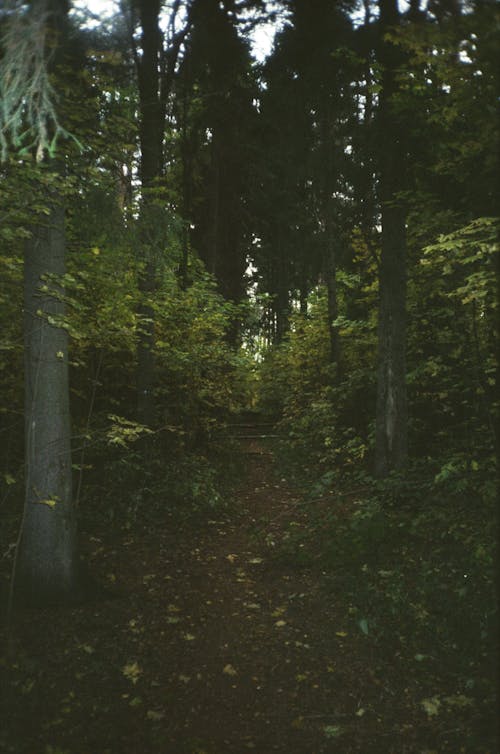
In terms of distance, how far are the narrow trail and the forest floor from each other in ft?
0.04

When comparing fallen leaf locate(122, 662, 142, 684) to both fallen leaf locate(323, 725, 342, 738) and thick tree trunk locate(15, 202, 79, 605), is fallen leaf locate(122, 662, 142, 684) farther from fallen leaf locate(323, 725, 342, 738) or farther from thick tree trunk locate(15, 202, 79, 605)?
fallen leaf locate(323, 725, 342, 738)

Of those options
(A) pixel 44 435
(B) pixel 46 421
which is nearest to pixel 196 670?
(A) pixel 44 435

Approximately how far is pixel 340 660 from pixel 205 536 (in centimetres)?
367

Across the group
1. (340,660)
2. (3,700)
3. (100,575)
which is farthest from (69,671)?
(340,660)

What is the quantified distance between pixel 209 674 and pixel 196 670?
14cm

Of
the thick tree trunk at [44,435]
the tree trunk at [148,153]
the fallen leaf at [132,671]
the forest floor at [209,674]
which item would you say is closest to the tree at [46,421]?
the thick tree trunk at [44,435]

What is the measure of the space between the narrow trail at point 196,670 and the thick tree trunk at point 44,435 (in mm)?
436

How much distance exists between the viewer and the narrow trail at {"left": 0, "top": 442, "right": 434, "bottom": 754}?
405 cm

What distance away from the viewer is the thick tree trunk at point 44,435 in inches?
228

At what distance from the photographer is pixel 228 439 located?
537 inches

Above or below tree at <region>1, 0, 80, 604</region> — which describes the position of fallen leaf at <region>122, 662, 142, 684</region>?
below

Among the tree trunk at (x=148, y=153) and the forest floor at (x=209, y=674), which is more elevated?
the tree trunk at (x=148, y=153)

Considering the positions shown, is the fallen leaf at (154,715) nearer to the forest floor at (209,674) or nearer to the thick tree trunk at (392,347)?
the forest floor at (209,674)

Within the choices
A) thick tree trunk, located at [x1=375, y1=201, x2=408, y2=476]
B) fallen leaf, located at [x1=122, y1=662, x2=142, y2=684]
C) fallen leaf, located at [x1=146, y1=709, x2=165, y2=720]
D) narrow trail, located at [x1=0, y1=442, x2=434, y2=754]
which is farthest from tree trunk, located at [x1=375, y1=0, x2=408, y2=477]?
fallen leaf, located at [x1=146, y1=709, x2=165, y2=720]
